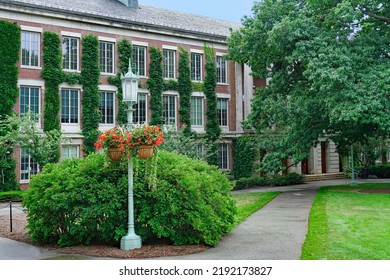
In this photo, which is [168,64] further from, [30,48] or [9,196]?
[9,196]

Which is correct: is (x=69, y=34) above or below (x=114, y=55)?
above

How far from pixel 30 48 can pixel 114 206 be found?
16795 millimetres

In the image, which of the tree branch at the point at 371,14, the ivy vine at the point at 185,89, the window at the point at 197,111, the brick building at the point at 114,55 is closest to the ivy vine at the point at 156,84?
the brick building at the point at 114,55

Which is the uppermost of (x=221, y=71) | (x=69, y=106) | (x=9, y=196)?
(x=221, y=71)

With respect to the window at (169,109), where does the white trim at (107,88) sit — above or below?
above

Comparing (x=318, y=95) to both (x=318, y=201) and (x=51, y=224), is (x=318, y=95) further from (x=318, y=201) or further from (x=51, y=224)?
(x=51, y=224)

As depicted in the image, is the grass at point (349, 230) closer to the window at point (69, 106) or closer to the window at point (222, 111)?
the window at point (222, 111)

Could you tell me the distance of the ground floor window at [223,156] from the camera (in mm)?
30625

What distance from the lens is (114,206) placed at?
9594mm

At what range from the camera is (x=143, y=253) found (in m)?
8.90

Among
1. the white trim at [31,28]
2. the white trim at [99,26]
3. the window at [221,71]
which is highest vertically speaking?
the white trim at [99,26]

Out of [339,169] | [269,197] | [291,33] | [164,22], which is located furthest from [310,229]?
[339,169]

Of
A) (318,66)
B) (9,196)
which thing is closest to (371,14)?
(318,66)

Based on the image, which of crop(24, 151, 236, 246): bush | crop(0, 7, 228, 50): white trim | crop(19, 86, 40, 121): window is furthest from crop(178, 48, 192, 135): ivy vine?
crop(24, 151, 236, 246): bush
